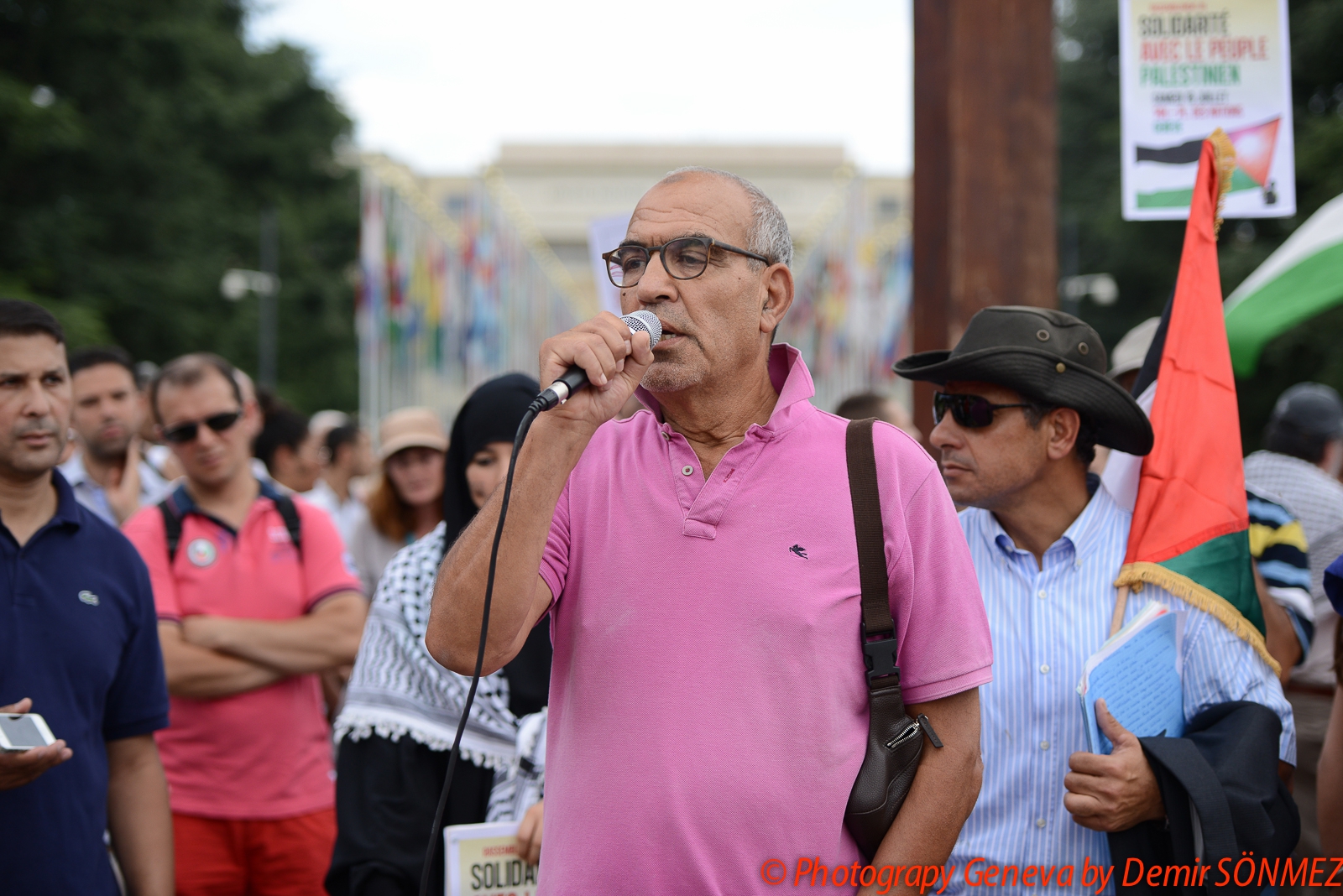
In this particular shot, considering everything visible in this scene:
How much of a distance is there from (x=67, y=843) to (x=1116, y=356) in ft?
11.9

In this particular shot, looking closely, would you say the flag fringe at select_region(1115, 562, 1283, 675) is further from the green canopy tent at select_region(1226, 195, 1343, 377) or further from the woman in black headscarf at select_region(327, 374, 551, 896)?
the green canopy tent at select_region(1226, 195, 1343, 377)

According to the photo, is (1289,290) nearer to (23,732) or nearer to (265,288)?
(23,732)

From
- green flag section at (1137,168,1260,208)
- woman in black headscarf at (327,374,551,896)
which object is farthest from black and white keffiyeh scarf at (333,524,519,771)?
green flag section at (1137,168,1260,208)

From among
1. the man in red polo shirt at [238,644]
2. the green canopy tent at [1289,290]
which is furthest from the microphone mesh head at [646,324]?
the green canopy tent at [1289,290]

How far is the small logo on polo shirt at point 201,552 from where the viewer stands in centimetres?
406

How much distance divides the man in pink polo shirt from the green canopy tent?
8.56 feet

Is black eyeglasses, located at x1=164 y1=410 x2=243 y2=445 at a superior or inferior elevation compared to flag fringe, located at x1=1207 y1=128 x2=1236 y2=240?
inferior

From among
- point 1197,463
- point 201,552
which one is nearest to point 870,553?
point 1197,463

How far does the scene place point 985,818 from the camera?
8.59ft

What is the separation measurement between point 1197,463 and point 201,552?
305cm

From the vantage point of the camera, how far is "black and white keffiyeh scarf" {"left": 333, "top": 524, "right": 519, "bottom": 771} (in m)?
2.98

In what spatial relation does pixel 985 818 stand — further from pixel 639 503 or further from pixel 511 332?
pixel 511 332

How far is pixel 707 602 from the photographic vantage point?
6.86 feet

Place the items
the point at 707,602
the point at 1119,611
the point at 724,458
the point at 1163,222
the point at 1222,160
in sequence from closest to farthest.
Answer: the point at 707,602 → the point at 724,458 → the point at 1119,611 → the point at 1222,160 → the point at 1163,222
